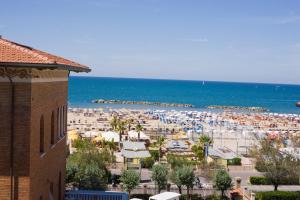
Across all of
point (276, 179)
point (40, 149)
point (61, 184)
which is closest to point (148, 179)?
point (276, 179)

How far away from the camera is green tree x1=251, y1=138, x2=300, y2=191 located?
3197 cm

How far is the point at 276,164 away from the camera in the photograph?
3256 cm

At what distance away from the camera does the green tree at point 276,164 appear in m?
32.0

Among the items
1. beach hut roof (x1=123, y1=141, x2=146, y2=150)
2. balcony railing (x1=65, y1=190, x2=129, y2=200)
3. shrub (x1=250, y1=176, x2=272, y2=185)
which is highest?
balcony railing (x1=65, y1=190, x2=129, y2=200)

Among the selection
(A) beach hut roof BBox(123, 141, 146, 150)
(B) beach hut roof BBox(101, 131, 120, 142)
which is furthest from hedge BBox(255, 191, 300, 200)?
(B) beach hut roof BBox(101, 131, 120, 142)

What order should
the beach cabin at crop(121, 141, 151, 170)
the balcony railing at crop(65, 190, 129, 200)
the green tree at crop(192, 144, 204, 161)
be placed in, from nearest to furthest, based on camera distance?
the balcony railing at crop(65, 190, 129, 200)
the beach cabin at crop(121, 141, 151, 170)
the green tree at crop(192, 144, 204, 161)

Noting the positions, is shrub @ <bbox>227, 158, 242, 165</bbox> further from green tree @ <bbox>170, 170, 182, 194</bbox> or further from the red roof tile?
the red roof tile

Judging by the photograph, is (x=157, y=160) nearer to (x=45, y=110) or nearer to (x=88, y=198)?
(x=88, y=198)

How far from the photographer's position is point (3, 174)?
9.87 metres

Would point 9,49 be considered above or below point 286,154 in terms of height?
above

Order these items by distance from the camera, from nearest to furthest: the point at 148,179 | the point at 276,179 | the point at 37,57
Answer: the point at 37,57, the point at 276,179, the point at 148,179

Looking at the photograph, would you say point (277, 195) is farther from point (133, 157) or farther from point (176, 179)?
point (133, 157)

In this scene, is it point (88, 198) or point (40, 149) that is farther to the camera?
point (88, 198)

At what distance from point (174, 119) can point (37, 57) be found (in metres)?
71.1
